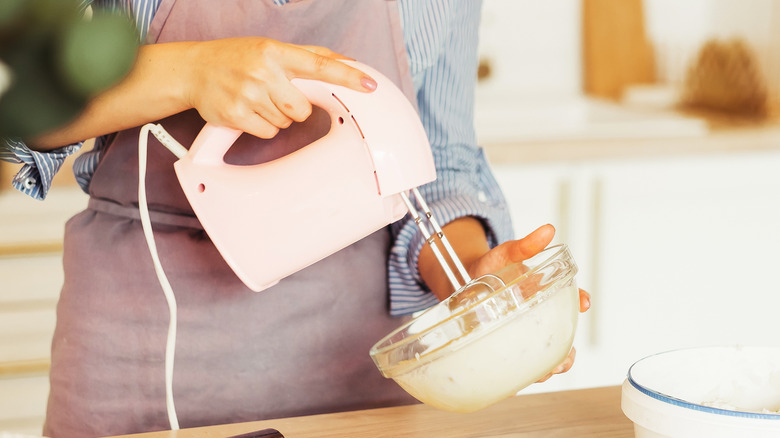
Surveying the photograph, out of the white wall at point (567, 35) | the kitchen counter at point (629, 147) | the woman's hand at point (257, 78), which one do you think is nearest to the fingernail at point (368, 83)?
the woman's hand at point (257, 78)

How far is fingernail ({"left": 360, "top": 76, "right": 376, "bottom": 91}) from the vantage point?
0.52m

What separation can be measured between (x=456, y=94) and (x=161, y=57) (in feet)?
1.20

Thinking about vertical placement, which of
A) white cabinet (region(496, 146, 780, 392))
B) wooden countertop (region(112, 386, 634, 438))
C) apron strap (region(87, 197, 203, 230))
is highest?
apron strap (region(87, 197, 203, 230))

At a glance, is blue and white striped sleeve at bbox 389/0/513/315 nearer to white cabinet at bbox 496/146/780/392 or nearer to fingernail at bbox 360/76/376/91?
fingernail at bbox 360/76/376/91

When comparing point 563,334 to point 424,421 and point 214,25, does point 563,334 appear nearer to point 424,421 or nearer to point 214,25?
point 424,421

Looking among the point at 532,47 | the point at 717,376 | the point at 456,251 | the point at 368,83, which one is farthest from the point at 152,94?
the point at 532,47

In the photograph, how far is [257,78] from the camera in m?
0.51

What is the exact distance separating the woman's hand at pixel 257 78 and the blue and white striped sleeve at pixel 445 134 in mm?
245

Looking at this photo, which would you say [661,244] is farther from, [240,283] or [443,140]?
[240,283]

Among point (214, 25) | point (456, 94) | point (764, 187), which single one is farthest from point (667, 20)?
point (214, 25)

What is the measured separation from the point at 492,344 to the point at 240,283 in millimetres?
352

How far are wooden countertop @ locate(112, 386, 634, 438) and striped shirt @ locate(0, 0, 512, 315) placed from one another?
0.19m

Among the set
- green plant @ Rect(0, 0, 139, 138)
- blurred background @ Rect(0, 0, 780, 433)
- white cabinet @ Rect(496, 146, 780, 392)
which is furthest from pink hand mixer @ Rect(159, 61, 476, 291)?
white cabinet @ Rect(496, 146, 780, 392)

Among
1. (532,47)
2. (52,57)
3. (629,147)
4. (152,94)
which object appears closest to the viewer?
(52,57)
